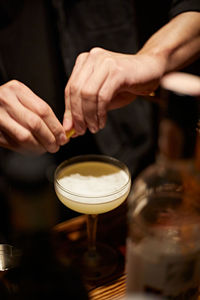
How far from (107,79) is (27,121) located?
27 centimetres

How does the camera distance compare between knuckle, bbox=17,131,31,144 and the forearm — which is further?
the forearm

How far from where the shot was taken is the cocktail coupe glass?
3.50 ft

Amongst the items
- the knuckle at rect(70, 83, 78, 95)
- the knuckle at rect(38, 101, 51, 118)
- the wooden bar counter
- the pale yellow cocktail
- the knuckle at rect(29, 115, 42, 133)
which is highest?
the knuckle at rect(70, 83, 78, 95)

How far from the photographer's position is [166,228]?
72cm

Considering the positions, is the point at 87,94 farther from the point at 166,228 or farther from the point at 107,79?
the point at 166,228

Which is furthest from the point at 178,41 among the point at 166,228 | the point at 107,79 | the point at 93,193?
the point at 166,228

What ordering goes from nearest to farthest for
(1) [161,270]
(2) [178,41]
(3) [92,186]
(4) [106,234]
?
1. (1) [161,270]
2. (3) [92,186]
3. (4) [106,234]
4. (2) [178,41]

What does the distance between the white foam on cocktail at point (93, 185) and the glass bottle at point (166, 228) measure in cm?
33

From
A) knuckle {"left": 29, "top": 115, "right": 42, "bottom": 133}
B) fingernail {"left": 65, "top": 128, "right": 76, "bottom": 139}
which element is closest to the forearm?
fingernail {"left": 65, "top": 128, "right": 76, "bottom": 139}

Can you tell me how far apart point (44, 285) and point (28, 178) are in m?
0.22

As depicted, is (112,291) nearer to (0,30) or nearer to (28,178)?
(28,178)

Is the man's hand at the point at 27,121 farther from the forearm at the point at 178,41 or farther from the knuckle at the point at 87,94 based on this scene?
the forearm at the point at 178,41

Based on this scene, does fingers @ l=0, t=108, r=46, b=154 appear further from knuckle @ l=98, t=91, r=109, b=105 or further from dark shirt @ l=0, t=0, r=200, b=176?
dark shirt @ l=0, t=0, r=200, b=176

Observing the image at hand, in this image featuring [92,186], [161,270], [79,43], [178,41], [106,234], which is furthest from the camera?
[79,43]
